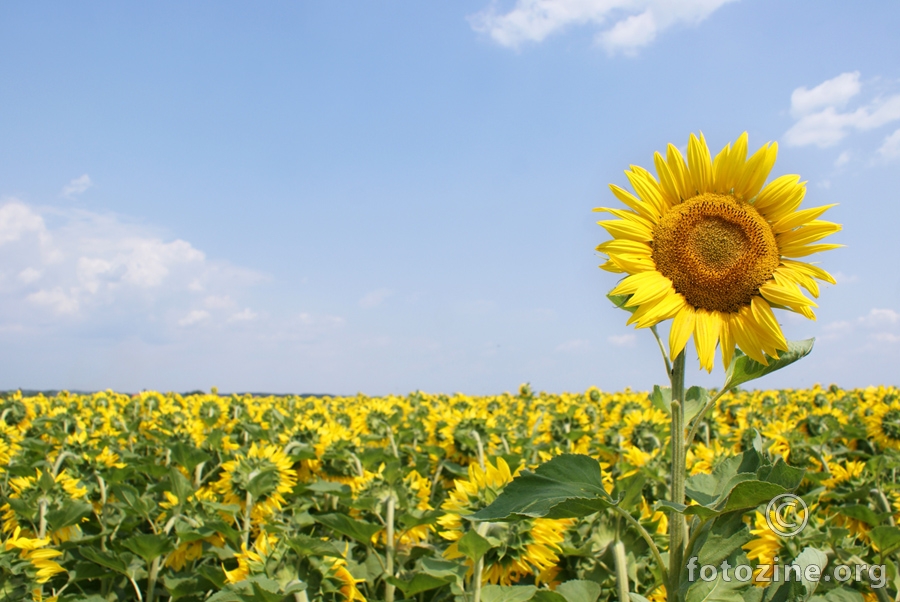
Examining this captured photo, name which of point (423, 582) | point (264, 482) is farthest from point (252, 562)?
point (264, 482)

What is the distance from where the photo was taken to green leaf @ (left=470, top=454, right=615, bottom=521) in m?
1.31

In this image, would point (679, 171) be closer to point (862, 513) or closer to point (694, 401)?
point (694, 401)

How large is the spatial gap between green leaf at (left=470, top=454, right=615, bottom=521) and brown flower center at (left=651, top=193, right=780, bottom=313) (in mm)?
505

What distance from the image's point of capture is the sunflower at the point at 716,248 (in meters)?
1.51

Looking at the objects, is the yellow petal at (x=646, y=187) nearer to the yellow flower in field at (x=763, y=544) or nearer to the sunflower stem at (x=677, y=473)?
the sunflower stem at (x=677, y=473)

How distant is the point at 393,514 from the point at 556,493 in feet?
7.40

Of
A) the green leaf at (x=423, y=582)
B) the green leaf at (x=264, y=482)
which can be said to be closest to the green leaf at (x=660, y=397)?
the green leaf at (x=423, y=582)

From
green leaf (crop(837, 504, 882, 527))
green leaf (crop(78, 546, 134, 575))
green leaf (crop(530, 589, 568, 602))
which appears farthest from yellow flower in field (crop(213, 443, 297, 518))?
green leaf (crop(837, 504, 882, 527))

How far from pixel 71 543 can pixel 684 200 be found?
3867 mm

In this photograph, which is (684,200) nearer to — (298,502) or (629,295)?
(629,295)

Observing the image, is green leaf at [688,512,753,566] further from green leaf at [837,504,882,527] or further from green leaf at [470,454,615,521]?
green leaf at [837,504,882,527]

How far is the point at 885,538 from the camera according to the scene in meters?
2.56

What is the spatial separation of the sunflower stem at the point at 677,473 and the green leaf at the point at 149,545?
278 cm

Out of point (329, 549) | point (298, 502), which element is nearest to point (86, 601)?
point (298, 502)
